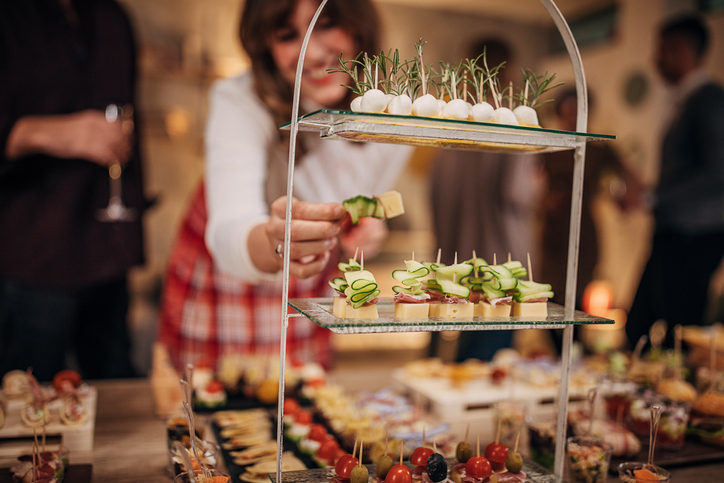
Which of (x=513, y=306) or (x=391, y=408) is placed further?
(x=391, y=408)

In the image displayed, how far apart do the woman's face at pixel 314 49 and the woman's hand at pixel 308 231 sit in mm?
639

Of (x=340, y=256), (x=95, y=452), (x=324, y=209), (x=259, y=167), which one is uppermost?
(x=259, y=167)

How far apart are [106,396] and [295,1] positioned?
1400mm

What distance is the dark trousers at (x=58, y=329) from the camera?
7.27ft

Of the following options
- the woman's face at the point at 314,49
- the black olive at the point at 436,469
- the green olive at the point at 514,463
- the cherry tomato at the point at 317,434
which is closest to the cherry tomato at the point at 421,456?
the black olive at the point at 436,469

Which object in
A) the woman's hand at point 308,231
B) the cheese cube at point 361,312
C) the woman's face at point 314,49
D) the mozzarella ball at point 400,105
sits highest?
the woman's face at point 314,49

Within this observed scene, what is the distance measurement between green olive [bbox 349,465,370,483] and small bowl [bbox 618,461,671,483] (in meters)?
0.59

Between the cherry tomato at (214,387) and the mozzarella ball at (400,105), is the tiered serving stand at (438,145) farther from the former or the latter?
the cherry tomato at (214,387)

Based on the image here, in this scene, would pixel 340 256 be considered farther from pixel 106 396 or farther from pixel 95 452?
pixel 95 452

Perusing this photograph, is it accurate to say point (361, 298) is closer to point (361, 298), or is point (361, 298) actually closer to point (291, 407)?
point (361, 298)

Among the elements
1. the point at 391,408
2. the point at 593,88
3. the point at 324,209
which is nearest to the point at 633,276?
the point at 593,88

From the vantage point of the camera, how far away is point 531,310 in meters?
1.12

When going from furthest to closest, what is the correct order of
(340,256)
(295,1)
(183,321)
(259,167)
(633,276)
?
(633,276)
(340,256)
(183,321)
(259,167)
(295,1)

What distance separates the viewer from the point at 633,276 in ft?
15.8
